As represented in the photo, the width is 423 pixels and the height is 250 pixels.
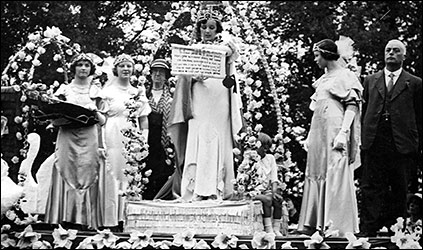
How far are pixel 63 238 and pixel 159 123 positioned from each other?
13.0 ft

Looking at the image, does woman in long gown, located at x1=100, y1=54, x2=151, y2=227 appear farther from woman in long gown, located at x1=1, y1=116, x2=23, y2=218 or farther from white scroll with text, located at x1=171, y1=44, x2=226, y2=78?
woman in long gown, located at x1=1, y1=116, x2=23, y2=218

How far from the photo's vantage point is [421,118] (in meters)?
11.9

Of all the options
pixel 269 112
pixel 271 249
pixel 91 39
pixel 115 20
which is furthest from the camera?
pixel 115 20

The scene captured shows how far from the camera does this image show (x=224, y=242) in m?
8.34

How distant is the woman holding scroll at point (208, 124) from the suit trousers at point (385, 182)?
1503 mm

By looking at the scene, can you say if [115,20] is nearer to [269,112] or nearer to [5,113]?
[269,112]

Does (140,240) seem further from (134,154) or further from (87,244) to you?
(134,154)

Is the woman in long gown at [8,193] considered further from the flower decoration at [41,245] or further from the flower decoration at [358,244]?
the flower decoration at [358,244]

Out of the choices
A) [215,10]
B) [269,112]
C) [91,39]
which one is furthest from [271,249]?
[91,39]

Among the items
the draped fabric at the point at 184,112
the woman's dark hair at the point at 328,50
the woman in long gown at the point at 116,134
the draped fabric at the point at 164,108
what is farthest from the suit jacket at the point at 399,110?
the woman in long gown at the point at 116,134

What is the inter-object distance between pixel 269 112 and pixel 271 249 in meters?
13.4

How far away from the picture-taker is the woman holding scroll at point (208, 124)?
34.9ft

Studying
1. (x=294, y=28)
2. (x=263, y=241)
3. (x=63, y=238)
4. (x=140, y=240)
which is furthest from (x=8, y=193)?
(x=294, y=28)

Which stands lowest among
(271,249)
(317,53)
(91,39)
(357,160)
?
(271,249)
